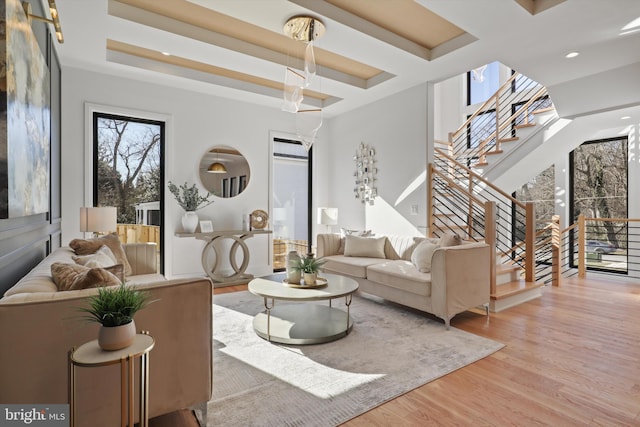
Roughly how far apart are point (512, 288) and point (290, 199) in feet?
12.6

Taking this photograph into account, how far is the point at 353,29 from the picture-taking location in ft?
11.3

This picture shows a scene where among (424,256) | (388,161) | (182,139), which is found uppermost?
(182,139)

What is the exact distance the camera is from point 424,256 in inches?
149

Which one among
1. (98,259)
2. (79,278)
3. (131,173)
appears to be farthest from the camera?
(131,173)

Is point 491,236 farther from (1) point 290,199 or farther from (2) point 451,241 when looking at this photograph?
(1) point 290,199

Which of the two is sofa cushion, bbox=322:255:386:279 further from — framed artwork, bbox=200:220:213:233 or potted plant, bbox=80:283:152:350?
potted plant, bbox=80:283:152:350


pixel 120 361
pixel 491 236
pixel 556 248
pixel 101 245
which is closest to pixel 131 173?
pixel 101 245

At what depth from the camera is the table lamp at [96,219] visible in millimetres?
3682

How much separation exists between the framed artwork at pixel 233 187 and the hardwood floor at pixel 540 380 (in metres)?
3.76

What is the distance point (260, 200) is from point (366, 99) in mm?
2455

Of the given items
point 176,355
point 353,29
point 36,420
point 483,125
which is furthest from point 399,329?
point 483,125

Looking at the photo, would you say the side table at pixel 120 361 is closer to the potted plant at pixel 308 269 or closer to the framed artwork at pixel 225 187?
the potted plant at pixel 308 269

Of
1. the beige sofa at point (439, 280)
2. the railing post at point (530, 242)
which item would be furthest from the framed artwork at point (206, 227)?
the railing post at point (530, 242)

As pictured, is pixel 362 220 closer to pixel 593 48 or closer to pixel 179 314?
pixel 593 48
